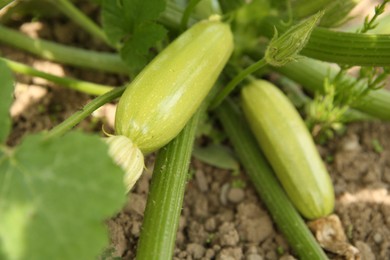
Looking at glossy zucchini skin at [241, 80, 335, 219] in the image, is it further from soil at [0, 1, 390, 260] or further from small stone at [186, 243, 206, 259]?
small stone at [186, 243, 206, 259]

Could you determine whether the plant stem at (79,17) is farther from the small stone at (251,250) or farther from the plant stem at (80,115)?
the small stone at (251,250)

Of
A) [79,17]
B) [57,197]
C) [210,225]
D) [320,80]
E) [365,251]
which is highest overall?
[57,197]

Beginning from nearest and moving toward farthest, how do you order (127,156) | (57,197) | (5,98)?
(57,197) → (5,98) → (127,156)

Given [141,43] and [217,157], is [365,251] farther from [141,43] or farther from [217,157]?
[141,43]

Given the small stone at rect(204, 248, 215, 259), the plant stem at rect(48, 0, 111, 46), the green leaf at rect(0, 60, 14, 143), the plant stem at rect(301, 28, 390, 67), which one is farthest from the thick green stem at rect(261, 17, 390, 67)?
the green leaf at rect(0, 60, 14, 143)

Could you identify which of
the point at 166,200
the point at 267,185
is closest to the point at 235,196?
the point at 267,185

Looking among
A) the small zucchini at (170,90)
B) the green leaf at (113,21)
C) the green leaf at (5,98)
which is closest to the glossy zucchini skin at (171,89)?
the small zucchini at (170,90)

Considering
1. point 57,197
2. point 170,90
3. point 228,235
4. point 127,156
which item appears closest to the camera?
point 57,197
